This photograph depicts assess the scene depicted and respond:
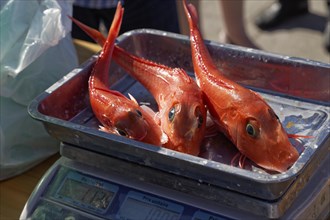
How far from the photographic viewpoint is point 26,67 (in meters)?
1.33

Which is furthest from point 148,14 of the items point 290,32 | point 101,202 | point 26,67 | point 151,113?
point 290,32

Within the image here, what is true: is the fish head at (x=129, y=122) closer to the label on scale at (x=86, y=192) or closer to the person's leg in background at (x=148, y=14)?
the label on scale at (x=86, y=192)

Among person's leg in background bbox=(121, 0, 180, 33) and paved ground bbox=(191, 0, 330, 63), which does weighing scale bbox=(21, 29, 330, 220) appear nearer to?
person's leg in background bbox=(121, 0, 180, 33)

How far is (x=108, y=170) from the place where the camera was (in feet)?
3.62

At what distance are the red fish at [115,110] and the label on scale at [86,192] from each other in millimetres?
95

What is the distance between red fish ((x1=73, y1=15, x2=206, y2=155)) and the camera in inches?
39.8

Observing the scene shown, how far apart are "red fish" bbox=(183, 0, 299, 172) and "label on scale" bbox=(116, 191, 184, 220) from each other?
144mm

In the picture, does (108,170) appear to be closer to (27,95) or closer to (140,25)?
(27,95)

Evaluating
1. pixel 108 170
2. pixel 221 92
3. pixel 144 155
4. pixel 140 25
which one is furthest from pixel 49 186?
pixel 140 25

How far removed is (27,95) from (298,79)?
560 mm

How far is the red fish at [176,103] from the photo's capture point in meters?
1.01

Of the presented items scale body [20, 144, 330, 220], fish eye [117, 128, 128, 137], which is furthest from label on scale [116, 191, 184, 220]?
fish eye [117, 128, 128, 137]

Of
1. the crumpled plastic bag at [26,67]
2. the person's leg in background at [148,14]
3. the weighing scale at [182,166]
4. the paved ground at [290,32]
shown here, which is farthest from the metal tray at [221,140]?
the paved ground at [290,32]

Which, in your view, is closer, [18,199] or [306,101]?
[306,101]
